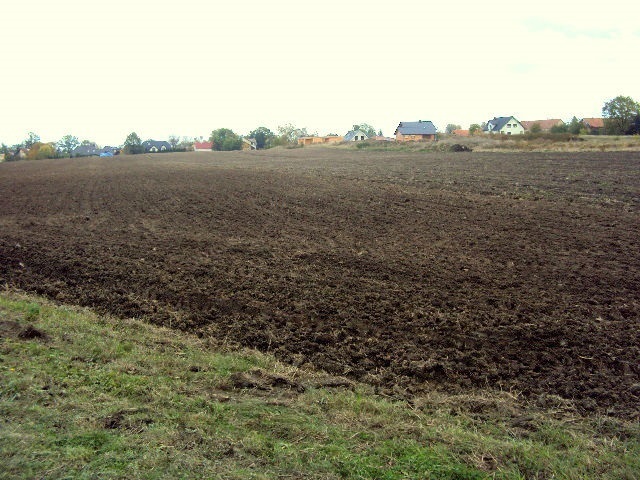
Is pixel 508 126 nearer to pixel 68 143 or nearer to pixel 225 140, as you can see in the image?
pixel 225 140

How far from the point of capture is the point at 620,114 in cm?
6506

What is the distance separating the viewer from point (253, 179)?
2878 cm

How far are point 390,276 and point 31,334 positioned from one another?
21.3ft

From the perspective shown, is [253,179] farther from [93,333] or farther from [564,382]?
[564,382]

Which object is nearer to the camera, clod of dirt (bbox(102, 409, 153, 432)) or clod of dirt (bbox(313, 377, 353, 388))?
clod of dirt (bbox(102, 409, 153, 432))

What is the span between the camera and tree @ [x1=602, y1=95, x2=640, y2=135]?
64.1 metres

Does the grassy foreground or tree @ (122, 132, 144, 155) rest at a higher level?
tree @ (122, 132, 144, 155)

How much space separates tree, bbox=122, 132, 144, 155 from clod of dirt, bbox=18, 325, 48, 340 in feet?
345

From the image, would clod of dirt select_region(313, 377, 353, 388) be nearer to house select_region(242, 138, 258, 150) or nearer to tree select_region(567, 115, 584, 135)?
tree select_region(567, 115, 584, 135)

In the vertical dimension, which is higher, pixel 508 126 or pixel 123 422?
pixel 508 126

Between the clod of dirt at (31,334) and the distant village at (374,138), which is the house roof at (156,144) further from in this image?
the clod of dirt at (31,334)

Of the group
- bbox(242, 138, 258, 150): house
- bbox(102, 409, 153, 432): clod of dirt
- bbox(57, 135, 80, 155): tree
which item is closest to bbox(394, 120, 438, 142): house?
bbox(242, 138, 258, 150): house

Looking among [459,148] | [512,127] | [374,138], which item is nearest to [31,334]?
[459,148]

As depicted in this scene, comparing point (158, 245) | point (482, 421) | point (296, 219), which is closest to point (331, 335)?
point (482, 421)
